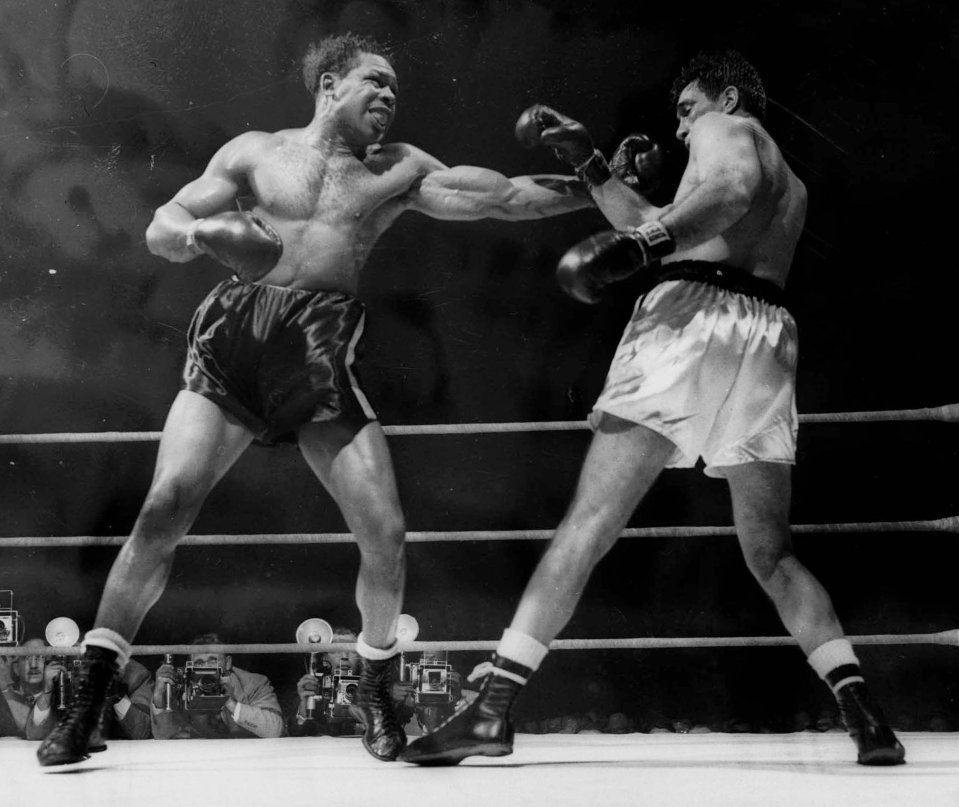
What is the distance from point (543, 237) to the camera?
7.53ft

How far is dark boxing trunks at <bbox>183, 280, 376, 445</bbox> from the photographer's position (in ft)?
6.91

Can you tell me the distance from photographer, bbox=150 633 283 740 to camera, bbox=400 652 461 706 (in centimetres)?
31

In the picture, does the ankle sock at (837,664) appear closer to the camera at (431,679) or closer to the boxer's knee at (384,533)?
the camera at (431,679)

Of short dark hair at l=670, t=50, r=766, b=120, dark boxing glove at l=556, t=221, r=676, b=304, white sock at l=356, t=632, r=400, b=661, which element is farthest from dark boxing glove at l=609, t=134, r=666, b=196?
white sock at l=356, t=632, r=400, b=661

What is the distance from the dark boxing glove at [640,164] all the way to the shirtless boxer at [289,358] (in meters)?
0.10

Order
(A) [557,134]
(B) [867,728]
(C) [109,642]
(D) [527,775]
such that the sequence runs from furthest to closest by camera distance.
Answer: (A) [557,134]
(C) [109,642]
(B) [867,728]
(D) [527,775]

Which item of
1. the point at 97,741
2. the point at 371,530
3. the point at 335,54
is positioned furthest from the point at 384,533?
the point at 335,54

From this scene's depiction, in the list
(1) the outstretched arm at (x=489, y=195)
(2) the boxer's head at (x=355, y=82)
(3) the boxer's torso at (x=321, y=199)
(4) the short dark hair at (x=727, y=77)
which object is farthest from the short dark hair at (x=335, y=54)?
(4) the short dark hair at (x=727, y=77)

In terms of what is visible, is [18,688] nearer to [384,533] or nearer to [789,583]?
[384,533]

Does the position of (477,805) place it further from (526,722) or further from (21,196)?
(21,196)

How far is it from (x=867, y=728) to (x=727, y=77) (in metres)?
1.33

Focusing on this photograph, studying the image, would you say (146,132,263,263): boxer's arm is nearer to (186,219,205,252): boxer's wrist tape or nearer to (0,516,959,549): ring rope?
(186,219,205,252): boxer's wrist tape

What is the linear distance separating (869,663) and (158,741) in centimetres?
150

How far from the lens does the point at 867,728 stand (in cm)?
194
